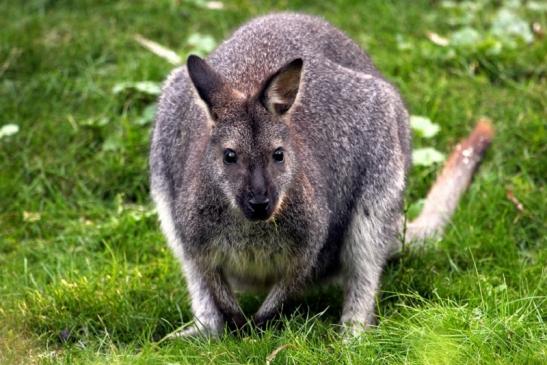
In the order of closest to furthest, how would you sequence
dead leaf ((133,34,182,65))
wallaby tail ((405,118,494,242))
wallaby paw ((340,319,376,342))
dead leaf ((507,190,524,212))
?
wallaby paw ((340,319,376,342)), wallaby tail ((405,118,494,242)), dead leaf ((507,190,524,212)), dead leaf ((133,34,182,65))

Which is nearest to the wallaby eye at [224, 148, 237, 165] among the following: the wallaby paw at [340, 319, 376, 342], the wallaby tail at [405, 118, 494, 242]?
the wallaby paw at [340, 319, 376, 342]

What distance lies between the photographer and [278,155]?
516cm

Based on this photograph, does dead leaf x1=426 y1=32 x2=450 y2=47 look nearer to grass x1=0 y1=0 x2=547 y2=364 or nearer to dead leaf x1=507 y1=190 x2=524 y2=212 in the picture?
grass x1=0 y1=0 x2=547 y2=364

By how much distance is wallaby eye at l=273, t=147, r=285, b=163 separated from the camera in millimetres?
5131

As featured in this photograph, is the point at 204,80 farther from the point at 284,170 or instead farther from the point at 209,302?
the point at 209,302

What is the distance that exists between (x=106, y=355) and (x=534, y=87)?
4218 millimetres

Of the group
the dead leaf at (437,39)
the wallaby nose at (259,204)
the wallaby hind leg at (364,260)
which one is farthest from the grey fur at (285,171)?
the dead leaf at (437,39)

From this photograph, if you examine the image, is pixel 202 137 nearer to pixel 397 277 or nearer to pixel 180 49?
pixel 397 277

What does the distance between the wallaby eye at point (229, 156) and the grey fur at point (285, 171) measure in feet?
0.11

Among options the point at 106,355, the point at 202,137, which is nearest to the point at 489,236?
the point at 202,137

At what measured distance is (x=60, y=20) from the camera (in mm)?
8609

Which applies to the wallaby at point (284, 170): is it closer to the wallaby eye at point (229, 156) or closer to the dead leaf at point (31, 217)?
the wallaby eye at point (229, 156)

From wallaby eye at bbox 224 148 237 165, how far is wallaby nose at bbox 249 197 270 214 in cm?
27

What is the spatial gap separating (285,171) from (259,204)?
34 centimetres
